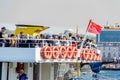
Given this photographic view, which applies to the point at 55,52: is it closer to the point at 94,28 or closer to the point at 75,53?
the point at 75,53

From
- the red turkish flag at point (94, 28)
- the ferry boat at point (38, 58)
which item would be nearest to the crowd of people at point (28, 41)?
the ferry boat at point (38, 58)

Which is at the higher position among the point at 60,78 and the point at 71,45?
the point at 71,45

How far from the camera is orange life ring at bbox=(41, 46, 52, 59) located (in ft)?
76.4

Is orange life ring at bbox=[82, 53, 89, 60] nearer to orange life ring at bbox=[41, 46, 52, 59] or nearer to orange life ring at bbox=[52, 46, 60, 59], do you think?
orange life ring at bbox=[52, 46, 60, 59]

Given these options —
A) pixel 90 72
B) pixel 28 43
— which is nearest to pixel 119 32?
pixel 90 72

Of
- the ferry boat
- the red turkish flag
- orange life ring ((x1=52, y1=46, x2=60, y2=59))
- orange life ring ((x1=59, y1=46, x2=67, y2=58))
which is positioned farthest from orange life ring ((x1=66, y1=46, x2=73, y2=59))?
the red turkish flag

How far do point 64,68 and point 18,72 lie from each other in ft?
13.0

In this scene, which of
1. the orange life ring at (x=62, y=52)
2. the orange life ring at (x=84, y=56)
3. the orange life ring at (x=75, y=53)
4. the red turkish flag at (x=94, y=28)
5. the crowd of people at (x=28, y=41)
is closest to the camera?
the crowd of people at (x=28, y=41)

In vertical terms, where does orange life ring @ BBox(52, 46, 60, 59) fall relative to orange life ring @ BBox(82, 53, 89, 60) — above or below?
above

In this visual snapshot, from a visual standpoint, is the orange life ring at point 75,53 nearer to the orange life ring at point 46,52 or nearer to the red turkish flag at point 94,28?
the orange life ring at point 46,52

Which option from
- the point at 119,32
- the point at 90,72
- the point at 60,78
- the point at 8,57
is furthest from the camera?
the point at 119,32

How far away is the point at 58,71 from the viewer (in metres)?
27.6

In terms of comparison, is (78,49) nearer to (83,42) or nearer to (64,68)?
(83,42)

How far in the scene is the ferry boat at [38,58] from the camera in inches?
918
